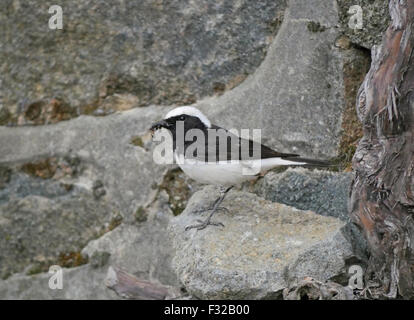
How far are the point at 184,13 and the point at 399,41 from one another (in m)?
1.21

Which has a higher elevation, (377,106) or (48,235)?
(377,106)

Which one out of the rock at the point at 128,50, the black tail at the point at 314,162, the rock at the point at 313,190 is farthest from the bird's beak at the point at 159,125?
the black tail at the point at 314,162

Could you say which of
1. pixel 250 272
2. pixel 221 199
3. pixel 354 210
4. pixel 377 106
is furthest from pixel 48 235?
pixel 377 106

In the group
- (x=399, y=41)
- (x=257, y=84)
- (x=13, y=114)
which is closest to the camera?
(x=399, y=41)

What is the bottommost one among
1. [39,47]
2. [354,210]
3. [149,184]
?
[354,210]

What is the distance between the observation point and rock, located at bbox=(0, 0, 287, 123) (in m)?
3.07

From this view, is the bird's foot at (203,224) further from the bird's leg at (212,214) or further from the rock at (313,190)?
the rock at (313,190)

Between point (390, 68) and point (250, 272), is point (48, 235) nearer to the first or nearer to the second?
point (250, 272)

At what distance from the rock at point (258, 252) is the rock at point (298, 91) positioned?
0.33 m

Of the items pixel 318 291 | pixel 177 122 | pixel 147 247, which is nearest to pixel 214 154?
pixel 177 122

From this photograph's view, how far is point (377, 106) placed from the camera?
2.23 metres

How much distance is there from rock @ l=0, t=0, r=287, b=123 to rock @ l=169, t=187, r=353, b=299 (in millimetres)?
628

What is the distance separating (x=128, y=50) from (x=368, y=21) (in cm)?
112

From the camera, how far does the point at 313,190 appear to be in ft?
9.77
